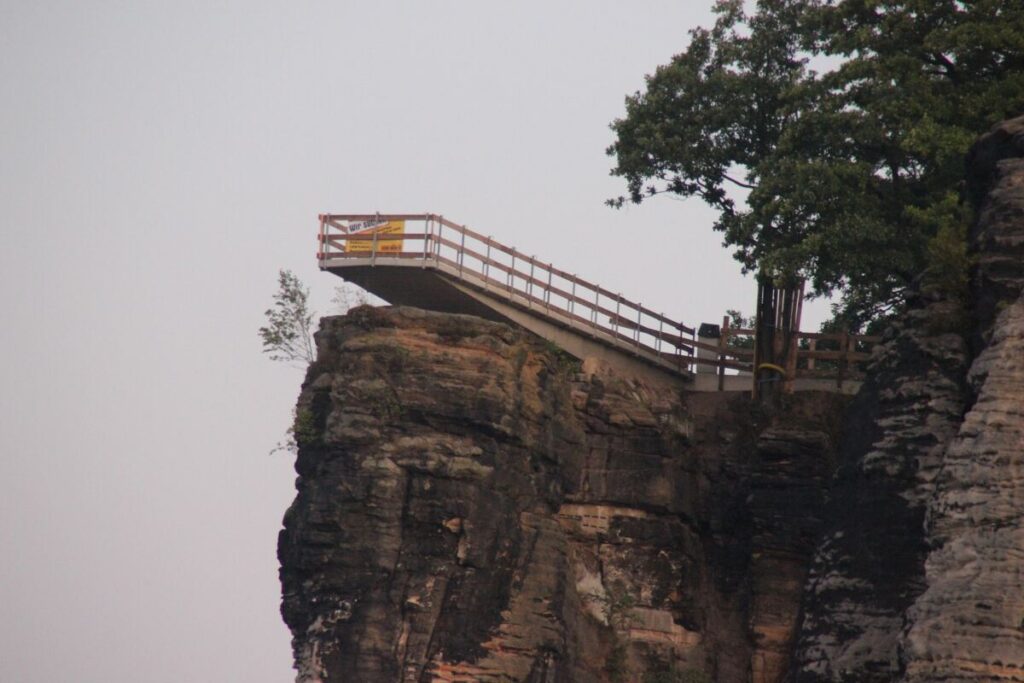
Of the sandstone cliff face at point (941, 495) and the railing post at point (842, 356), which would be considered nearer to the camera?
the sandstone cliff face at point (941, 495)

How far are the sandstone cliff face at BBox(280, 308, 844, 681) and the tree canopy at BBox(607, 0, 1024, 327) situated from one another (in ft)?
13.3

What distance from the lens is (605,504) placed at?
4772 cm

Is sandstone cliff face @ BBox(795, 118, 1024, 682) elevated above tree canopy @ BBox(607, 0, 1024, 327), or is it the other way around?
tree canopy @ BBox(607, 0, 1024, 327)

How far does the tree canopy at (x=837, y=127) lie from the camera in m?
45.4

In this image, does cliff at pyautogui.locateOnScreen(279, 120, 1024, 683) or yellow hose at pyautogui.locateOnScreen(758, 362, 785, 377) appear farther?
yellow hose at pyautogui.locateOnScreen(758, 362, 785, 377)

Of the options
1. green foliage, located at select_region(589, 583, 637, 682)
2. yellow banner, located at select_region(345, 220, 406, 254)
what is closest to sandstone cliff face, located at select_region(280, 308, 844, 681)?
green foliage, located at select_region(589, 583, 637, 682)

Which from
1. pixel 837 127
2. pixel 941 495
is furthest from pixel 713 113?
pixel 941 495

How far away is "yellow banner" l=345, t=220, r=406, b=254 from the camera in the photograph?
48.8 metres

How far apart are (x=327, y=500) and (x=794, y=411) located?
38.7 ft

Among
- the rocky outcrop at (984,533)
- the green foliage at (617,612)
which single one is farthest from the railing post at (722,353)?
the rocky outcrop at (984,533)

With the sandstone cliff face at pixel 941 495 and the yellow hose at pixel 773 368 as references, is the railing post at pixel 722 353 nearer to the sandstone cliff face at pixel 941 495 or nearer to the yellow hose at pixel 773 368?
the yellow hose at pixel 773 368

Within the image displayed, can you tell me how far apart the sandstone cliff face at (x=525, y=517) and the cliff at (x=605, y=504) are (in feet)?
0.16

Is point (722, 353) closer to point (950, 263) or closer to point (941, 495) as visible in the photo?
point (950, 263)

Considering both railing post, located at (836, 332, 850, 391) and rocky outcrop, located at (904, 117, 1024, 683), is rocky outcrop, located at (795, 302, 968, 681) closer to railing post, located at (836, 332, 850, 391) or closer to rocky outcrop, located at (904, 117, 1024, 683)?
rocky outcrop, located at (904, 117, 1024, 683)
